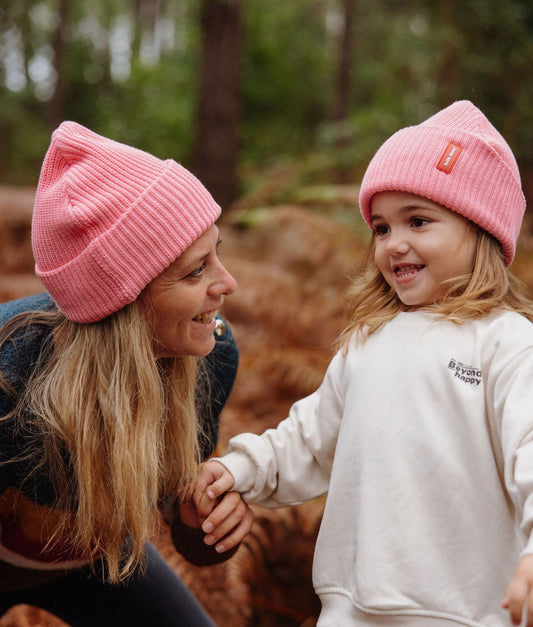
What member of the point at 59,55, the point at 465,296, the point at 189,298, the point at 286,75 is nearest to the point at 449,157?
the point at 465,296

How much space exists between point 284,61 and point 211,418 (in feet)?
47.4

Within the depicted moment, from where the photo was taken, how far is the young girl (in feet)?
5.45

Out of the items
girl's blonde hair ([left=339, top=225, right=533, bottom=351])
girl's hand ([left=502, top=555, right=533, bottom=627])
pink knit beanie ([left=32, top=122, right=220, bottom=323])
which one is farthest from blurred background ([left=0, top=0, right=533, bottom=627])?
girl's hand ([left=502, top=555, right=533, bottom=627])

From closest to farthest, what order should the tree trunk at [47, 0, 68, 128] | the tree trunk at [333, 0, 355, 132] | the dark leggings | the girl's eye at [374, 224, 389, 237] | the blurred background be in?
the girl's eye at [374, 224, 389, 237], the dark leggings, the blurred background, the tree trunk at [333, 0, 355, 132], the tree trunk at [47, 0, 68, 128]

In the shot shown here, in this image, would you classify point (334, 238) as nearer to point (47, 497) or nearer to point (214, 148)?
point (214, 148)

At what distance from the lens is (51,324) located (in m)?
2.03

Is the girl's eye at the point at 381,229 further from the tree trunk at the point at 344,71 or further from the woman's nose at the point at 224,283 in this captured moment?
the tree trunk at the point at 344,71

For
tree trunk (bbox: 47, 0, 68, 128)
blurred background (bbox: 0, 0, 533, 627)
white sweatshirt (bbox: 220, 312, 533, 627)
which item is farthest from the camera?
tree trunk (bbox: 47, 0, 68, 128)

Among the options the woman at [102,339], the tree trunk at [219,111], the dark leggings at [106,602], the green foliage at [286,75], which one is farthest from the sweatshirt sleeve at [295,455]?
the green foliage at [286,75]

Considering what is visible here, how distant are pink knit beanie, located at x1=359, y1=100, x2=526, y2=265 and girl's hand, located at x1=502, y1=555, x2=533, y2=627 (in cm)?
87

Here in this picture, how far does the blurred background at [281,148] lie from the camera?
3.17 metres

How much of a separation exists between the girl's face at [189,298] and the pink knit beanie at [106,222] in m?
0.05

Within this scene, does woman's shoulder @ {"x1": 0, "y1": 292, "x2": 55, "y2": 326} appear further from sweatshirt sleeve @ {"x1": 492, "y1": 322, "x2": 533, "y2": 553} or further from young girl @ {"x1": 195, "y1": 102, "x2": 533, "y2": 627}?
sweatshirt sleeve @ {"x1": 492, "y1": 322, "x2": 533, "y2": 553}

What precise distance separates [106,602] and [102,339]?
947mm
